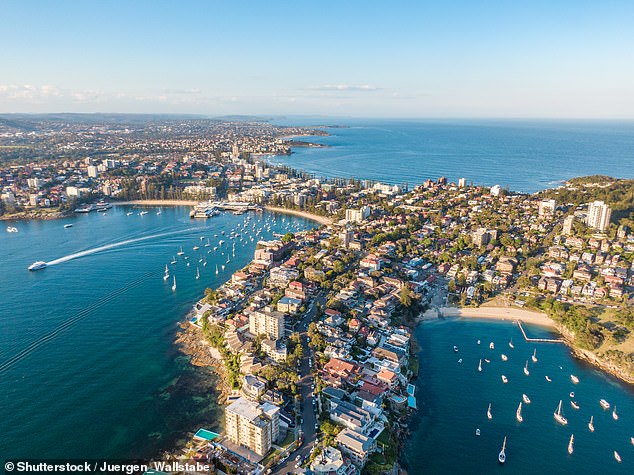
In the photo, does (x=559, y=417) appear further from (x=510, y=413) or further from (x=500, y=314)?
(x=500, y=314)

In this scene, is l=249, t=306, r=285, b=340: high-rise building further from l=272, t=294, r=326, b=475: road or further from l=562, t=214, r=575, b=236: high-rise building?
l=562, t=214, r=575, b=236: high-rise building

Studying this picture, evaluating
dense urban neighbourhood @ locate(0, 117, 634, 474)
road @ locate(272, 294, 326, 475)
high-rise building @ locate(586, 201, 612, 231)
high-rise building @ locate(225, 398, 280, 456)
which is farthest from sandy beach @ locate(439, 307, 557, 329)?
high-rise building @ locate(586, 201, 612, 231)

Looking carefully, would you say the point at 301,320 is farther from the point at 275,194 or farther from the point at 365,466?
the point at 275,194

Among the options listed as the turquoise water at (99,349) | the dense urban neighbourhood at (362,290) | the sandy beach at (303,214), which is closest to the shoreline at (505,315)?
the dense urban neighbourhood at (362,290)

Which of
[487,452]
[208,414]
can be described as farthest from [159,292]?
[487,452]

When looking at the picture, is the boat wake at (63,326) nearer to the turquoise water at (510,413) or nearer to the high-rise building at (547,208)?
the turquoise water at (510,413)

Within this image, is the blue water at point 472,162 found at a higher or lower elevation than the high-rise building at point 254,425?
higher
